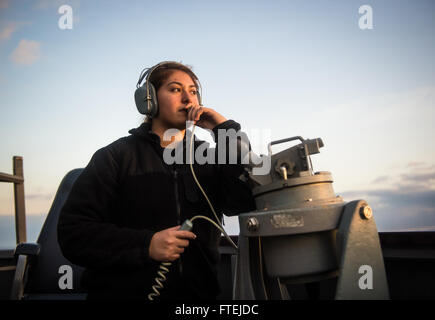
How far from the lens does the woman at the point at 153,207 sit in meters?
1.19

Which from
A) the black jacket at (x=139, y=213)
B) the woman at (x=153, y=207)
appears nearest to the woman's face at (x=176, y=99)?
the woman at (x=153, y=207)

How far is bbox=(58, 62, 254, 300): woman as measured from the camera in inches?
46.8

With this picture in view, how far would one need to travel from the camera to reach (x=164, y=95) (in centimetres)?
155

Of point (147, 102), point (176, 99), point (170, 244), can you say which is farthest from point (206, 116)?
point (170, 244)

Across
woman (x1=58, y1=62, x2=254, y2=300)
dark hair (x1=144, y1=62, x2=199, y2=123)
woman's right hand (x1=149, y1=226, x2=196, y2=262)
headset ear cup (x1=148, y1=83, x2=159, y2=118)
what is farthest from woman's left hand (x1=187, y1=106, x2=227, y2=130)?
woman's right hand (x1=149, y1=226, x2=196, y2=262)

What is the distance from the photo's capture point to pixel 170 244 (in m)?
1.04

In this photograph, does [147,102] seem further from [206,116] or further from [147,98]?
[206,116]

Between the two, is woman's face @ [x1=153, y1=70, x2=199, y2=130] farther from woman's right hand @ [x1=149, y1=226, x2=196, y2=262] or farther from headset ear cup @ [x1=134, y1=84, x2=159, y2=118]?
woman's right hand @ [x1=149, y1=226, x2=196, y2=262]

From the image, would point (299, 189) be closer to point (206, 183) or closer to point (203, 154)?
point (206, 183)

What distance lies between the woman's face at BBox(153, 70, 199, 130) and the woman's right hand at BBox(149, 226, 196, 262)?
64 cm

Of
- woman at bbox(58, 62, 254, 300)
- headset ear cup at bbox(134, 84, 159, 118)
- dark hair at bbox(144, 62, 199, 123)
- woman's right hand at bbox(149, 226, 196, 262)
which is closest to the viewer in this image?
woman's right hand at bbox(149, 226, 196, 262)

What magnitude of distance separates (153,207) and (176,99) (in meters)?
0.55
